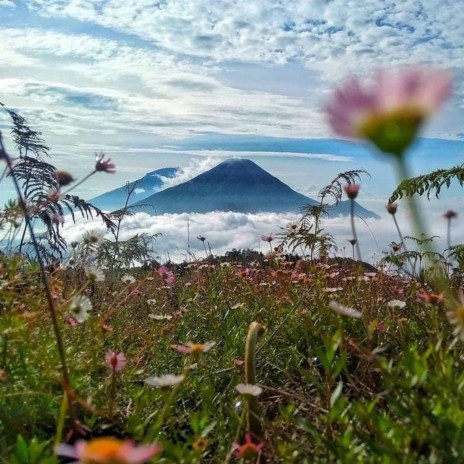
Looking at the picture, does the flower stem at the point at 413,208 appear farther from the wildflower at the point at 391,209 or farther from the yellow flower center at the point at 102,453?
the wildflower at the point at 391,209

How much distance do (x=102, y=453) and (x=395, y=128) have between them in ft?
2.01

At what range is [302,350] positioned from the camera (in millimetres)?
3410

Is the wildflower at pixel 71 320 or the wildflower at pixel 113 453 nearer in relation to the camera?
the wildflower at pixel 113 453

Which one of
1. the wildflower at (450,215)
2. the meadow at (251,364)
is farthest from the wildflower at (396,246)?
the wildflower at (450,215)

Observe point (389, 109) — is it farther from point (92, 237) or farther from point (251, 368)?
point (92, 237)

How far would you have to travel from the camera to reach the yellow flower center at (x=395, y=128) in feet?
3.10

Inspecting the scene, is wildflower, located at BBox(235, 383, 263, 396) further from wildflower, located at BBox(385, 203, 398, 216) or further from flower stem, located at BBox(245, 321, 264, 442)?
wildflower, located at BBox(385, 203, 398, 216)

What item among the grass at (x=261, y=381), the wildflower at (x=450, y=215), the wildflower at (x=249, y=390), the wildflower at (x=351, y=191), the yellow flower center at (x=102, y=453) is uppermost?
the wildflower at (x=351, y=191)

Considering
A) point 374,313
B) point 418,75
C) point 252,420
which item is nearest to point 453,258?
point 374,313

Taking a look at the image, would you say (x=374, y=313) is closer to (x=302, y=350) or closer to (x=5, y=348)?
(x=302, y=350)

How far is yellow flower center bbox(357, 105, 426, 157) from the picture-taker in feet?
3.10

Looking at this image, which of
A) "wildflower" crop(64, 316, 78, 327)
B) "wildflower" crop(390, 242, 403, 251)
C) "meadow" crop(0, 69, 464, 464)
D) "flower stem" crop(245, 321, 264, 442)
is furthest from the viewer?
"wildflower" crop(390, 242, 403, 251)

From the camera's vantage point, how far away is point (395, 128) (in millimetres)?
952

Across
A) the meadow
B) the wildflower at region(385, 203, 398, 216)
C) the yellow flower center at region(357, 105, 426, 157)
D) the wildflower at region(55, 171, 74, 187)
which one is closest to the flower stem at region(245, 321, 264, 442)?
the meadow
